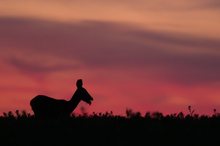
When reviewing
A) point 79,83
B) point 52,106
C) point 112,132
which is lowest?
point 112,132

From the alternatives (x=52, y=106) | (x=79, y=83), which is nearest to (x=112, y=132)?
(x=52, y=106)

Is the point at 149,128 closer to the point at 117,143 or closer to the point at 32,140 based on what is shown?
the point at 117,143

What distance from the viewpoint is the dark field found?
1744 cm

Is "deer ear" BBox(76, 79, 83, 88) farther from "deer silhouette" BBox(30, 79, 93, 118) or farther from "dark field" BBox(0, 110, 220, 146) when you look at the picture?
"dark field" BBox(0, 110, 220, 146)

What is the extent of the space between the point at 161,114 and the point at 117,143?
4.65 metres

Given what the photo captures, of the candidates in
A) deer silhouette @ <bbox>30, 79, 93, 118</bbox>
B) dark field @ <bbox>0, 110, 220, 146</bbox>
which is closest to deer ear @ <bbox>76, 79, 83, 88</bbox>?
deer silhouette @ <bbox>30, 79, 93, 118</bbox>

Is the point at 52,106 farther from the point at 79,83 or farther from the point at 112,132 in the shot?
the point at 112,132

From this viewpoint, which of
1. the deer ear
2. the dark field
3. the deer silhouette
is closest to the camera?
the dark field

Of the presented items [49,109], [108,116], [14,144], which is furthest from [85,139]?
[49,109]

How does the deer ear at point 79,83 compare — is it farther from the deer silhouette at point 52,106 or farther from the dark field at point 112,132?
the dark field at point 112,132

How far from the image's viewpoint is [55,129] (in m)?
18.6

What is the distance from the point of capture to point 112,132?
18234 millimetres

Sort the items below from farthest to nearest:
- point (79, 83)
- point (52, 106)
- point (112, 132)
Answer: point (79, 83), point (52, 106), point (112, 132)

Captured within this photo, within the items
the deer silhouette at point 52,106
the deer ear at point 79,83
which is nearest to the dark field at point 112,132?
the deer silhouette at point 52,106
